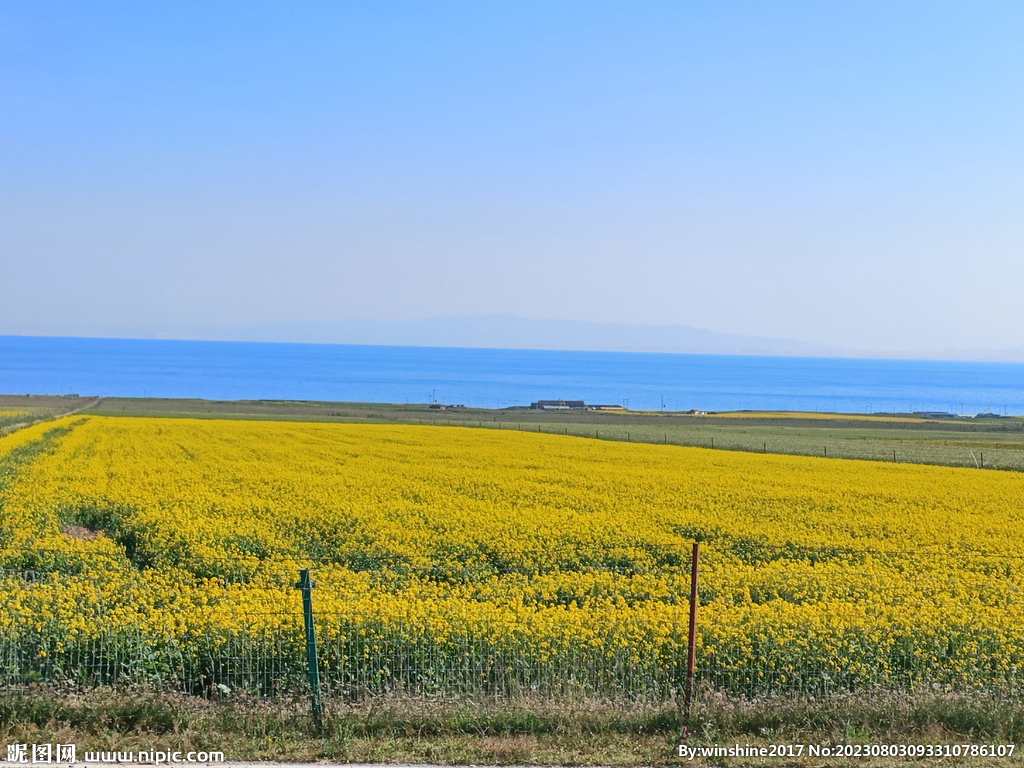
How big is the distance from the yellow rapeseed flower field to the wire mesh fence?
3 centimetres

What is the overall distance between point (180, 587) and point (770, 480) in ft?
70.6

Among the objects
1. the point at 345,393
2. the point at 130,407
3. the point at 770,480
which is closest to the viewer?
the point at 770,480

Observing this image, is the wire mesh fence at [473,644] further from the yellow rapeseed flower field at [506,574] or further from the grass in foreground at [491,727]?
the grass in foreground at [491,727]

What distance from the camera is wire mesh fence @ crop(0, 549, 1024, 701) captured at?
8.35 metres

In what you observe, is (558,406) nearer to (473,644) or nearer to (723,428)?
(723,428)

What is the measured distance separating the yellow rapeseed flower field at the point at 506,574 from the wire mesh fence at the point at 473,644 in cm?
3

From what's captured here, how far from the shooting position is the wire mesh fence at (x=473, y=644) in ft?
27.4

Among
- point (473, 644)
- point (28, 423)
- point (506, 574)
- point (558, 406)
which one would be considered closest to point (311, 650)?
point (473, 644)

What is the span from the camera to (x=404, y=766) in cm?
670

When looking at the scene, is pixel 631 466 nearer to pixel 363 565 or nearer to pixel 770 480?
pixel 770 480

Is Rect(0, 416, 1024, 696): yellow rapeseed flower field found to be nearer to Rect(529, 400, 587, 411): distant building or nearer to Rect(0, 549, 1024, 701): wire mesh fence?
Rect(0, 549, 1024, 701): wire mesh fence

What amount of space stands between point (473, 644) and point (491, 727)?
4.89 ft

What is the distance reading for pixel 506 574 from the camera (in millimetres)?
13898

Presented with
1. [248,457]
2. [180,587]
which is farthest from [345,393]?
[180,587]
